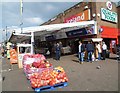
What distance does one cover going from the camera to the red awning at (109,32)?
2191 centimetres

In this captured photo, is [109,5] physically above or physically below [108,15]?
above

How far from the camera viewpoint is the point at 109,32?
23094 mm

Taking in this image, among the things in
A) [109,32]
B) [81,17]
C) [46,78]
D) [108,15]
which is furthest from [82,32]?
[46,78]

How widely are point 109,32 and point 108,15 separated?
198 cm

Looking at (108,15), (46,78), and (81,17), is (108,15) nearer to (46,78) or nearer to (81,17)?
(81,17)

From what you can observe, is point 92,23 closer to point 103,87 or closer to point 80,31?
point 80,31

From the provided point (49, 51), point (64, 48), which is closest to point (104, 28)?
point (64, 48)

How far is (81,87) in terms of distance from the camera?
8117mm

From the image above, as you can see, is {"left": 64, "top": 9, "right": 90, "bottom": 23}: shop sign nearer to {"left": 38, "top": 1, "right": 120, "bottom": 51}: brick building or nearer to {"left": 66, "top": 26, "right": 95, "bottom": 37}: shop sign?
{"left": 38, "top": 1, "right": 120, "bottom": 51}: brick building

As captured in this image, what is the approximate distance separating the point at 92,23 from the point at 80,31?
288cm

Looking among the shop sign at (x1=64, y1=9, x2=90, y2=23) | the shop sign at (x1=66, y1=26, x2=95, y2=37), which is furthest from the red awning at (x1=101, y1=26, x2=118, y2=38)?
the shop sign at (x1=64, y1=9, x2=90, y2=23)

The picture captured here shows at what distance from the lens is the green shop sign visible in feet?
72.0

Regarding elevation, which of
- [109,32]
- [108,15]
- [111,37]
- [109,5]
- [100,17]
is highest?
[109,5]

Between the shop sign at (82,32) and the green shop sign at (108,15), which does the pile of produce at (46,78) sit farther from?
the green shop sign at (108,15)
